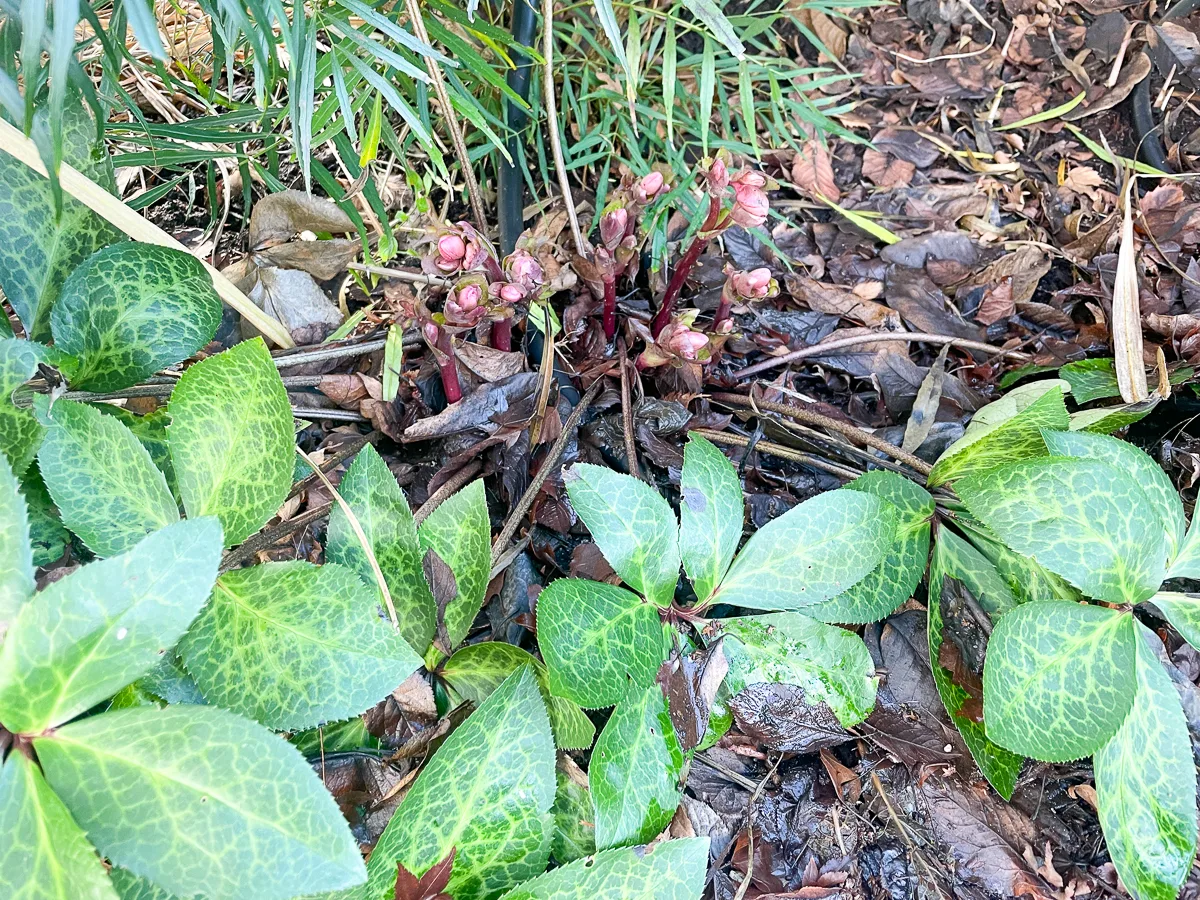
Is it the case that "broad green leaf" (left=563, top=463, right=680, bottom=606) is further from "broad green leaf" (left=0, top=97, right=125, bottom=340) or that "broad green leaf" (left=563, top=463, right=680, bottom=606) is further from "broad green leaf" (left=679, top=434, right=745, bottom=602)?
"broad green leaf" (left=0, top=97, right=125, bottom=340)

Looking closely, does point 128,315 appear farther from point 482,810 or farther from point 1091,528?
point 1091,528

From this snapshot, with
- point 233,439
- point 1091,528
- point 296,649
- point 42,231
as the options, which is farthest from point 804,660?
point 42,231

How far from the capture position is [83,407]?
75 centimetres

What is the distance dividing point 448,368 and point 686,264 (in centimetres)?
36

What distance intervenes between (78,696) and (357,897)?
327 millimetres

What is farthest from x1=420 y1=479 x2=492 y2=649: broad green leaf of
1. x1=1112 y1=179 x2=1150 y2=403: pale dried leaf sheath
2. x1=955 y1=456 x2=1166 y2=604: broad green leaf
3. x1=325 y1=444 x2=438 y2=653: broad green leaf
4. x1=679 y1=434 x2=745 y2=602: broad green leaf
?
x1=1112 y1=179 x2=1150 y2=403: pale dried leaf sheath

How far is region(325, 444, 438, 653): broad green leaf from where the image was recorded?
0.89 metres

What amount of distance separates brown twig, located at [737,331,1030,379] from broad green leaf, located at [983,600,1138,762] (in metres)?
0.55

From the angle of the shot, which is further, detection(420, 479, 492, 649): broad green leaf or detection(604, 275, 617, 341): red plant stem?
detection(604, 275, 617, 341): red plant stem

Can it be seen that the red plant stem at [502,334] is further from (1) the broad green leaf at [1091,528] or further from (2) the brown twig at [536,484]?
(1) the broad green leaf at [1091,528]

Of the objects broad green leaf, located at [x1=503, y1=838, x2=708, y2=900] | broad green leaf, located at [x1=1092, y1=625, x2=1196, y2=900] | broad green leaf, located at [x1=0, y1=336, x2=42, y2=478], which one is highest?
broad green leaf, located at [x1=0, y1=336, x2=42, y2=478]

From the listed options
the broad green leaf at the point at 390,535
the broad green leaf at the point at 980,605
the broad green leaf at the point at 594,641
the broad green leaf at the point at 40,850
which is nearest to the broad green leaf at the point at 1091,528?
the broad green leaf at the point at 980,605

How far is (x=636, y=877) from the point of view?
79 centimetres

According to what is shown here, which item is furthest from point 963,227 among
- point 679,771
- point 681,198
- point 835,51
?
point 679,771
